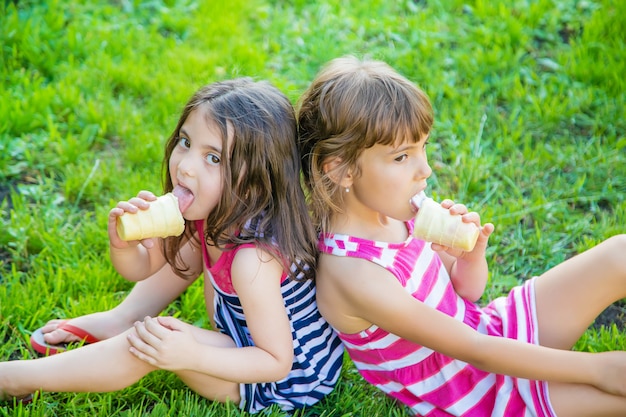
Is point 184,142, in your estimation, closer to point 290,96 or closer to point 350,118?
point 350,118

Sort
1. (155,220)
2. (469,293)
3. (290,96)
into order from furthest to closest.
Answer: (290,96), (469,293), (155,220)

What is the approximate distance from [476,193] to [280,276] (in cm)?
166

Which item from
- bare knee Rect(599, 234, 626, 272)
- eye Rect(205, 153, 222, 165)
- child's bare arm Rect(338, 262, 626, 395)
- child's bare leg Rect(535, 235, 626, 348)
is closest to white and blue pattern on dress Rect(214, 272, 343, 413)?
child's bare arm Rect(338, 262, 626, 395)

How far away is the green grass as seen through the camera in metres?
3.01

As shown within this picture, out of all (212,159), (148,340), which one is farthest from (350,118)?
(148,340)

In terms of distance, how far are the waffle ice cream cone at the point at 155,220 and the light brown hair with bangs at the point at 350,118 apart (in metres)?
0.45

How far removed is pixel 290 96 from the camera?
3.36 metres

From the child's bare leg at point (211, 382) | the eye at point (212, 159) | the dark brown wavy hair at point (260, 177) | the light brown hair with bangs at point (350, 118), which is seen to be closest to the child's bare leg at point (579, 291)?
the light brown hair with bangs at point (350, 118)

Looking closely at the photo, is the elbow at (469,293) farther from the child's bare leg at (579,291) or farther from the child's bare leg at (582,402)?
the child's bare leg at (582,402)

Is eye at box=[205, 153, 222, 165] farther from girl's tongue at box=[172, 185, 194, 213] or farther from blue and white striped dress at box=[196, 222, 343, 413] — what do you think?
blue and white striped dress at box=[196, 222, 343, 413]

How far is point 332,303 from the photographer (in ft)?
7.98

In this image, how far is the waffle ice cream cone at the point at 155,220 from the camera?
7.39 ft

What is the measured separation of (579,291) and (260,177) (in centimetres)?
111

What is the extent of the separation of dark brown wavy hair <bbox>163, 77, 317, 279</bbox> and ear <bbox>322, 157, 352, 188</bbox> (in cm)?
12
